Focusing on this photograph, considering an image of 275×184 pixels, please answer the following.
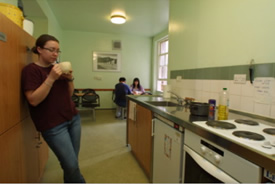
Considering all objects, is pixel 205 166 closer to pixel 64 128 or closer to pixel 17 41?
pixel 64 128

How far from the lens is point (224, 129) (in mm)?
952

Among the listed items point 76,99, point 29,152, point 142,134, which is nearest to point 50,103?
point 29,152

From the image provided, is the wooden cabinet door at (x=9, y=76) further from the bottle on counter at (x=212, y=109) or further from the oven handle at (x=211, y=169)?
the bottle on counter at (x=212, y=109)

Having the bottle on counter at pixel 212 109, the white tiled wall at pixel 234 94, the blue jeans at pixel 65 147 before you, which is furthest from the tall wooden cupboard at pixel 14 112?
the white tiled wall at pixel 234 94

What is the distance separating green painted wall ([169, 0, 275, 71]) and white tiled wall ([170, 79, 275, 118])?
20cm

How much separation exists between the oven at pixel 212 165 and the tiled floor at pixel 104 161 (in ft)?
3.03

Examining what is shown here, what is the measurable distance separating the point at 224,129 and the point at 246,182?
0.30 m

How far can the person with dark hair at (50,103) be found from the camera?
111 cm

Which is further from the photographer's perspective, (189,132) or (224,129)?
(189,132)

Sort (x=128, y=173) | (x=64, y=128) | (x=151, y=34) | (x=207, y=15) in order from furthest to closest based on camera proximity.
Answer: (x=151, y=34)
(x=128, y=173)
(x=207, y=15)
(x=64, y=128)

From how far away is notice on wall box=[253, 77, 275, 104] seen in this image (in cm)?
119

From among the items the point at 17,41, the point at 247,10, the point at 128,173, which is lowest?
the point at 128,173

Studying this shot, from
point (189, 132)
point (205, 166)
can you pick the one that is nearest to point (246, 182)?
point (205, 166)

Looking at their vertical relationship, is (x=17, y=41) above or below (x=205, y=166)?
above
